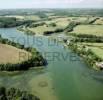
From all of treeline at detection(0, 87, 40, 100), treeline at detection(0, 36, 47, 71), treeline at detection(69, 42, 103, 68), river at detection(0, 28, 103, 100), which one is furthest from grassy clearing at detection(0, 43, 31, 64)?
treeline at detection(0, 87, 40, 100)

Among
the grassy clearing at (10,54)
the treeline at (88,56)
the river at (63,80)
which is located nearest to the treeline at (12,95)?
A: the river at (63,80)

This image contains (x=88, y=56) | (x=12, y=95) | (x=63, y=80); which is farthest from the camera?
(x=88, y=56)

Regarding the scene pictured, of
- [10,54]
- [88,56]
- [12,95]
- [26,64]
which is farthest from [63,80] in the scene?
[10,54]

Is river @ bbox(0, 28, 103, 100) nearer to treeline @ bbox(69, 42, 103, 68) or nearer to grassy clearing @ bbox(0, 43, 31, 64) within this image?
treeline @ bbox(69, 42, 103, 68)

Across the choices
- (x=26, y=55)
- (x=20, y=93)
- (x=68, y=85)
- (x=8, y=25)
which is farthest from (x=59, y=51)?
(x=8, y=25)

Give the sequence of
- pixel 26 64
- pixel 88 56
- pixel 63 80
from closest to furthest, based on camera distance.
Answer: pixel 63 80 → pixel 26 64 → pixel 88 56

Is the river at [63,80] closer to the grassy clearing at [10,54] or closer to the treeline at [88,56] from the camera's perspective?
the treeline at [88,56]

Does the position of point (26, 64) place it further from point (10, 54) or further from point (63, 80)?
point (63, 80)

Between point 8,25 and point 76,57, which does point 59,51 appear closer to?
point 76,57
